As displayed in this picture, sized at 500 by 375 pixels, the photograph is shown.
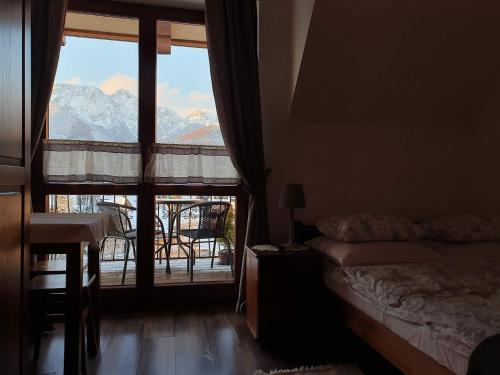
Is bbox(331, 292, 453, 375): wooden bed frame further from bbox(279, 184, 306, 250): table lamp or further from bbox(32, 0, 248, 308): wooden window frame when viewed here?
bbox(32, 0, 248, 308): wooden window frame

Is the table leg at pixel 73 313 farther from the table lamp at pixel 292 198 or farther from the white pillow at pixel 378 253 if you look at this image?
the white pillow at pixel 378 253

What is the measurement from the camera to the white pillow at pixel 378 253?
231cm

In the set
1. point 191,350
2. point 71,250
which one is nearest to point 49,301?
point 71,250

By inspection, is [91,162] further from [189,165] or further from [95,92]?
[189,165]

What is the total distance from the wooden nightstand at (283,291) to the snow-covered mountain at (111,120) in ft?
4.08

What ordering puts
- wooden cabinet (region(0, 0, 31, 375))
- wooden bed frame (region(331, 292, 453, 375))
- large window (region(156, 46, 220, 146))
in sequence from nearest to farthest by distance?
wooden cabinet (region(0, 0, 31, 375)) → wooden bed frame (region(331, 292, 453, 375)) → large window (region(156, 46, 220, 146))

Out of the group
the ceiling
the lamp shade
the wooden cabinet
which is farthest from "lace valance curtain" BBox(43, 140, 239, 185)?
the wooden cabinet

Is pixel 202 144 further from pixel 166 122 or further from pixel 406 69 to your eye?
pixel 406 69

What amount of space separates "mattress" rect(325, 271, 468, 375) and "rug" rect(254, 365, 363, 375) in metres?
0.34

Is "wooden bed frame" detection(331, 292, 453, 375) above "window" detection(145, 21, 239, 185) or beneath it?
beneath

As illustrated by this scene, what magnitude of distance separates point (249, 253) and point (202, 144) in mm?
1065

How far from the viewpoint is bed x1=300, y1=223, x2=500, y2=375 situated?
1396mm

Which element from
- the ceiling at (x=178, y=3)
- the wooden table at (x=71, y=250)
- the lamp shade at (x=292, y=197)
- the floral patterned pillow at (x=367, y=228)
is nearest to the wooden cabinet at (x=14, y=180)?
the wooden table at (x=71, y=250)

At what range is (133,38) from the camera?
3.00 m
